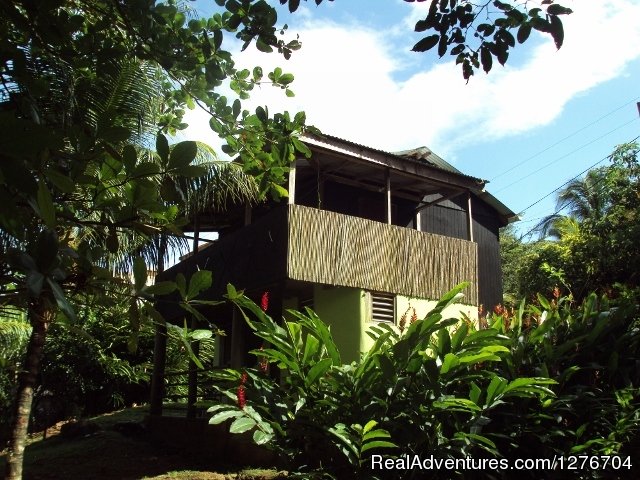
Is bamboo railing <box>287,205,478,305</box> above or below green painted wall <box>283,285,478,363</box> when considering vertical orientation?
above

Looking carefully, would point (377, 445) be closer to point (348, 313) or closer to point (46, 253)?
point (46, 253)

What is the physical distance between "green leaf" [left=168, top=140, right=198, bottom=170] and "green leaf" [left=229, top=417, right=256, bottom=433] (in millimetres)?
2079

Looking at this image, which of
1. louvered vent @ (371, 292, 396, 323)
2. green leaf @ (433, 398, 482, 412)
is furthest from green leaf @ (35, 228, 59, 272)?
louvered vent @ (371, 292, 396, 323)

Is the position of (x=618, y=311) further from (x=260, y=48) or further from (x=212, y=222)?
(x=212, y=222)

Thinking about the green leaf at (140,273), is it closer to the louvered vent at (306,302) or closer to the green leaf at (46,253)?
the green leaf at (46,253)

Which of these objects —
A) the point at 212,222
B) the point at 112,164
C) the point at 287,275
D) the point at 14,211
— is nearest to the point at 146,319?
the point at 112,164

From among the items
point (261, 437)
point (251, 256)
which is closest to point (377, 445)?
point (261, 437)

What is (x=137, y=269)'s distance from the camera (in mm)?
2217

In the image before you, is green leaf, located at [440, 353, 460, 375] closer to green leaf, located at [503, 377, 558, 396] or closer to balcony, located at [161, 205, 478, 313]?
green leaf, located at [503, 377, 558, 396]

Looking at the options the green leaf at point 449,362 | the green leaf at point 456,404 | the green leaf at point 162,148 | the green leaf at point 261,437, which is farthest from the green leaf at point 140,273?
the green leaf at point 449,362

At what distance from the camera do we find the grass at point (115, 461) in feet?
28.2

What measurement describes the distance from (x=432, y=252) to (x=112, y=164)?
9.43 m

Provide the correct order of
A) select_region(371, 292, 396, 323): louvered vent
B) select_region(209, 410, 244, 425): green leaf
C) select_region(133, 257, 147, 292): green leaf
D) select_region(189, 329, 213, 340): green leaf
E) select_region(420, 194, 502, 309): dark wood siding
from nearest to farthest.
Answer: select_region(133, 257, 147, 292): green leaf → select_region(189, 329, 213, 340): green leaf → select_region(209, 410, 244, 425): green leaf → select_region(371, 292, 396, 323): louvered vent → select_region(420, 194, 502, 309): dark wood siding

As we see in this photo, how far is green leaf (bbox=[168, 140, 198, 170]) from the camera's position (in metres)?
2.09
